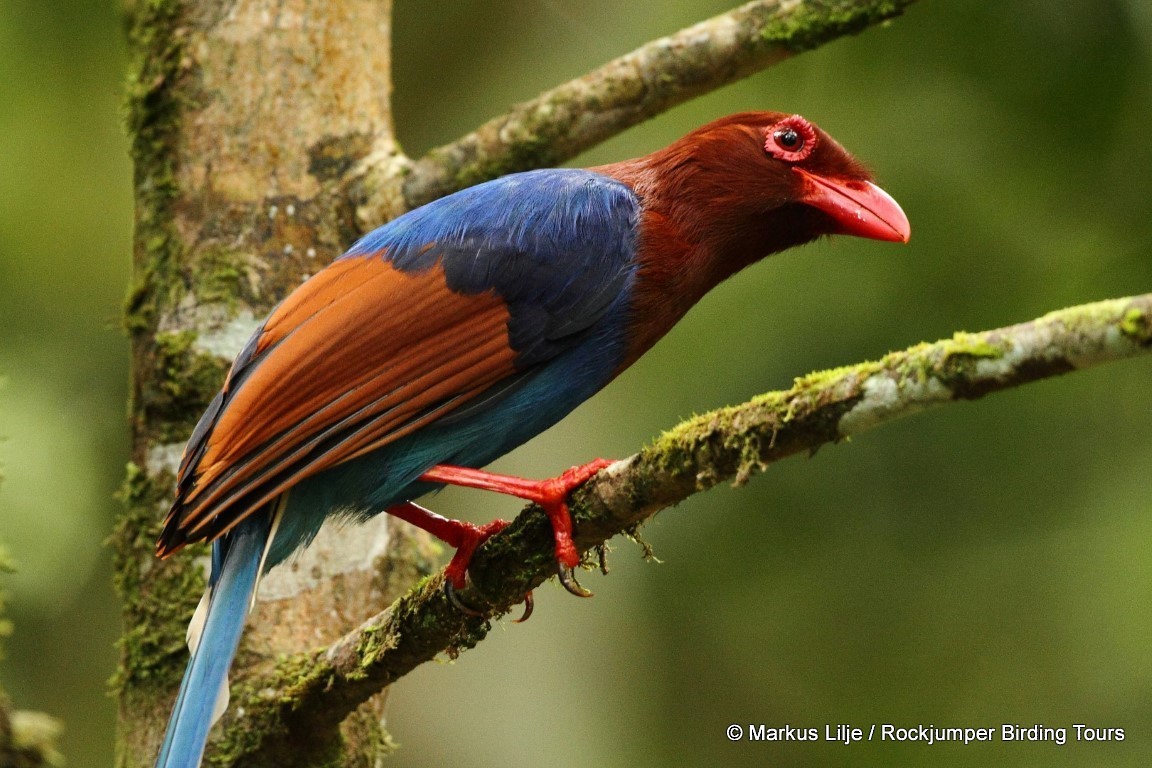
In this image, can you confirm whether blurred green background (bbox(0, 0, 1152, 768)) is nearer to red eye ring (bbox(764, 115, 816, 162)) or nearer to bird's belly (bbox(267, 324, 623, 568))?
bird's belly (bbox(267, 324, 623, 568))

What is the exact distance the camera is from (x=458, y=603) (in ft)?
9.86

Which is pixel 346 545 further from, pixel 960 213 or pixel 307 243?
pixel 960 213

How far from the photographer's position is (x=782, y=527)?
6348 mm

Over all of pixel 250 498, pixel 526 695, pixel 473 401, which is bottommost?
pixel 250 498

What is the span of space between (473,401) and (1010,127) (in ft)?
10.0

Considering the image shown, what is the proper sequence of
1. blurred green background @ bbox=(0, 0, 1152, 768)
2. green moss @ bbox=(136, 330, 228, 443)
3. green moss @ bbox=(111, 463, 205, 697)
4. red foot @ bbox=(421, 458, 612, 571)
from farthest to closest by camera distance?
blurred green background @ bbox=(0, 0, 1152, 768), green moss @ bbox=(136, 330, 228, 443), green moss @ bbox=(111, 463, 205, 697), red foot @ bbox=(421, 458, 612, 571)

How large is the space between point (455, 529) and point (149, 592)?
90 centimetres

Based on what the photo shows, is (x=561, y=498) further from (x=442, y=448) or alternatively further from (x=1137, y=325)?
(x=1137, y=325)

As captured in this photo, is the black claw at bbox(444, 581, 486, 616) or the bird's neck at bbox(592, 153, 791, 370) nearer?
the black claw at bbox(444, 581, 486, 616)

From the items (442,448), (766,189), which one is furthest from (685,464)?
(766,189)

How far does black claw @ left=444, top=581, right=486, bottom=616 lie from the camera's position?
300cm

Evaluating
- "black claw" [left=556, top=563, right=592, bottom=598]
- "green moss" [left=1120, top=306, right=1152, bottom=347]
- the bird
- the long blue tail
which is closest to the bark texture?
the bird

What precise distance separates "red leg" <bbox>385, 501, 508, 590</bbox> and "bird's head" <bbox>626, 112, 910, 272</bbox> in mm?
1019

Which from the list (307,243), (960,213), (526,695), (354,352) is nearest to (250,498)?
(354,352)
